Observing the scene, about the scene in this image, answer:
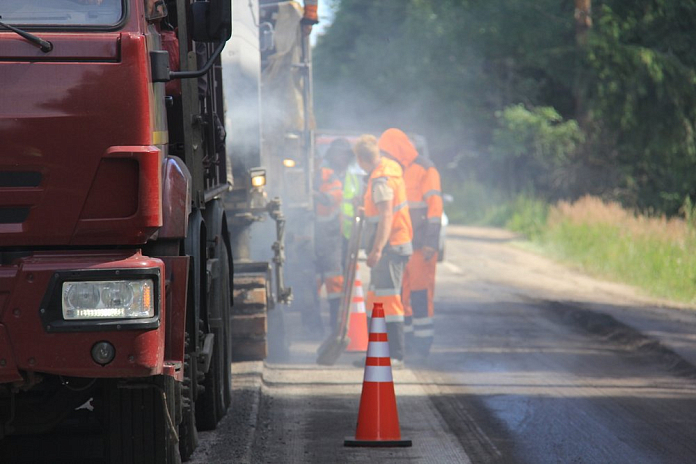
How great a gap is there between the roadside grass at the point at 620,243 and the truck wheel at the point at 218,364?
30.5 ft

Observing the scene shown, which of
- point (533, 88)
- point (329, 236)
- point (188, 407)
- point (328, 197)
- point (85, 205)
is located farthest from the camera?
point (533, 88)

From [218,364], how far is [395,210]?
3668 millimetres

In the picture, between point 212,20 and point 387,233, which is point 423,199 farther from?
point 212,20

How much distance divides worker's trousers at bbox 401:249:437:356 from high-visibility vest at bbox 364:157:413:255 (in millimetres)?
588

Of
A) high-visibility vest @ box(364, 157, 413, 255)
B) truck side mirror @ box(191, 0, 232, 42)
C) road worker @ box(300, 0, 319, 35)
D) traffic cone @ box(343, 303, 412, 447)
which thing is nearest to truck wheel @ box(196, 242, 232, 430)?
traffic cone @ box(343, 303, 412, 447)

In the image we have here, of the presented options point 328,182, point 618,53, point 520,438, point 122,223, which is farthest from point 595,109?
point 122,223

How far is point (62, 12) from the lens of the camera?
189 inches

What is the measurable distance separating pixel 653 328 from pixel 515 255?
449 inches

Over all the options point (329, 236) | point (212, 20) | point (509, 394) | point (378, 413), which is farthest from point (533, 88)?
point (212, 20)

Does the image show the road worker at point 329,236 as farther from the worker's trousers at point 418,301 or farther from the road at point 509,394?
the worker's trousers at point 418,301

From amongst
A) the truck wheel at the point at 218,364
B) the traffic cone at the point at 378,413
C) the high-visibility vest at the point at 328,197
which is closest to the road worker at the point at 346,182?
the high-visibility vest at the point at 328,197

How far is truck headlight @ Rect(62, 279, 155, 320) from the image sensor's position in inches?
177

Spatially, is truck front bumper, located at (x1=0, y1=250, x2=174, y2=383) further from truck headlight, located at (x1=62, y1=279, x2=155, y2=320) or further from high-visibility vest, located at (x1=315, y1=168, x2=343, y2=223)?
high-visibility vest, located at (x1=315, y1=168, x2=343, y2=223)

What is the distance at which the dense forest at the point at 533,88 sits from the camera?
89.1ft
